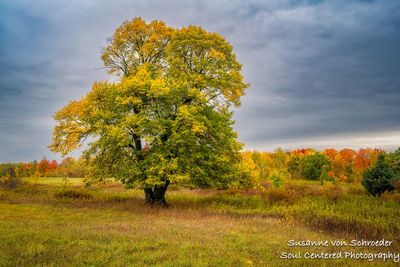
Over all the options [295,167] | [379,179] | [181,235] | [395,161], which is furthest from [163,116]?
[295,167]

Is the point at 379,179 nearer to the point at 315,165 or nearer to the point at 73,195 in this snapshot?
the point at 73,195

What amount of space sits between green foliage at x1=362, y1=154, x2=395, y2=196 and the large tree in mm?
12428

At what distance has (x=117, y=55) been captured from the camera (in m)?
28.8

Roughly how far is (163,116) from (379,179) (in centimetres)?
1975

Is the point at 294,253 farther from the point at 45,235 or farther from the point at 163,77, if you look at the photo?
the point at 163,77

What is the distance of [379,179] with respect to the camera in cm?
2855

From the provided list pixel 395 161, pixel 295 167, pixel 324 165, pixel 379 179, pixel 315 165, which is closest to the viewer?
pixel 379 179

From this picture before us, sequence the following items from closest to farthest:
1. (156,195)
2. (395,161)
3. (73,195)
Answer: (156,195) → (73,195) → (395,161)

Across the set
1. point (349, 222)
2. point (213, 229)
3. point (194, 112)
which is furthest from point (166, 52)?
point (349, 222)

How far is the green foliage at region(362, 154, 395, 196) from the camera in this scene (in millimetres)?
28625

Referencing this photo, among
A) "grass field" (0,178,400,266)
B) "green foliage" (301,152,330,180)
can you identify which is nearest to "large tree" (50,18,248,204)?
"grass field" (0,178,400,266)

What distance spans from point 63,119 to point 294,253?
71.1 ft

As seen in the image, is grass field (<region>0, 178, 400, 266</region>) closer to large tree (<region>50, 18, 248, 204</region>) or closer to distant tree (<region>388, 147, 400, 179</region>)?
large tree (<region>50, 18, 248, 204</region>)

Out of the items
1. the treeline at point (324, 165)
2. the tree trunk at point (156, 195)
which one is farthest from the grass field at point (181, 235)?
the treeline at point (324, 165)
